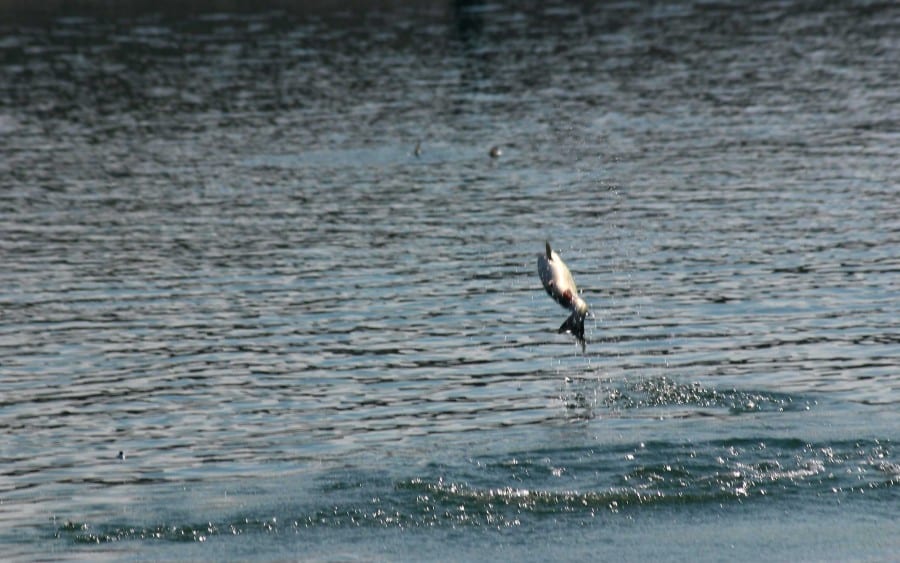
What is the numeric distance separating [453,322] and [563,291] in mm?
7167

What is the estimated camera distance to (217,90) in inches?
2228

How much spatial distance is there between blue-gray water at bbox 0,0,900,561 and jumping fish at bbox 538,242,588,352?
146 cm

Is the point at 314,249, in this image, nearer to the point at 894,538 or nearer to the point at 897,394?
the point at 897,394

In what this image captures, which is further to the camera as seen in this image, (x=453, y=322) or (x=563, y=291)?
(x=453, y=322)

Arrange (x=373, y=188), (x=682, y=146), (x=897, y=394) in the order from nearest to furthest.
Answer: (x=897, y=394)
(x=373, y=188)
(x=682, y=146)

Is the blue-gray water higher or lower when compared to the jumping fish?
lower

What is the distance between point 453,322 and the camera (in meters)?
24.8

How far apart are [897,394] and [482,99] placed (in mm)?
34202

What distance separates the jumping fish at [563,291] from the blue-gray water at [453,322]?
146 cm

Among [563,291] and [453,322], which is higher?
[563,291]

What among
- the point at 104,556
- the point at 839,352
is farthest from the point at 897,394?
the point at 104,556

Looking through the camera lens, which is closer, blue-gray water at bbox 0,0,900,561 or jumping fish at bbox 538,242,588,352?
blue-gray water at bbox 0,0,900,561

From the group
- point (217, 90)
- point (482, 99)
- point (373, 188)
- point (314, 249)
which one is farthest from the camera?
point (217, 90)

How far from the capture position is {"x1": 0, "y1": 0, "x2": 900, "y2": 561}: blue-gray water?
16359 mm
